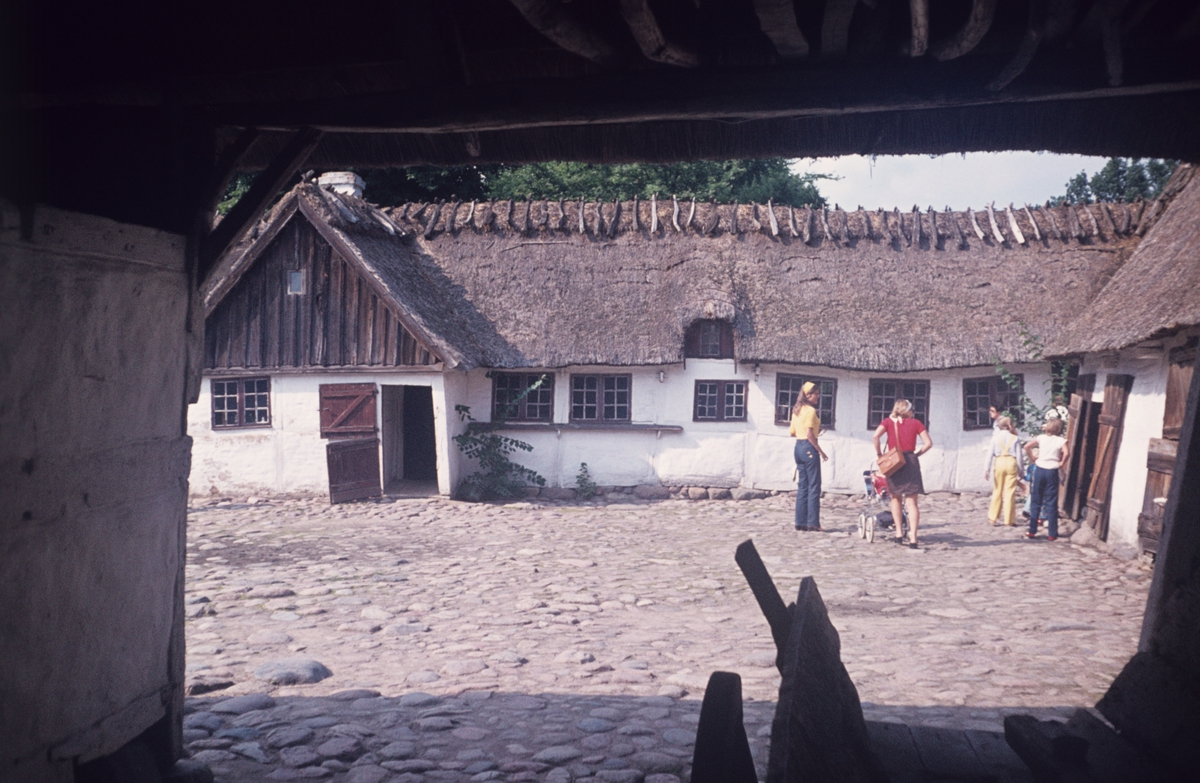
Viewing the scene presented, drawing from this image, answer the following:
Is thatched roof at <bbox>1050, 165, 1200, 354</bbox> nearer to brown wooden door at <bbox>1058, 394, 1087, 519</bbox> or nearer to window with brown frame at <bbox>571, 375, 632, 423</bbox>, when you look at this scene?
brown wooden door at <bbox>1058, 394, 1087, 519</bbox>

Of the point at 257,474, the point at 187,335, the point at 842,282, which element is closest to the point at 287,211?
the point at 257,474

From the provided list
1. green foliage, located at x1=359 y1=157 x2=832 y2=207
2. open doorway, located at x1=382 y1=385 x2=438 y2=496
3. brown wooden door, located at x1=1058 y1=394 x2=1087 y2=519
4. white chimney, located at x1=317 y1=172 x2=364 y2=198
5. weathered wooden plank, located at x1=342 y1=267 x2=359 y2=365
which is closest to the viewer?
brown wooden door, located at x1=1058 y1=394 x2=1087 y2=519

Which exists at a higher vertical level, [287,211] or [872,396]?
[287,211]

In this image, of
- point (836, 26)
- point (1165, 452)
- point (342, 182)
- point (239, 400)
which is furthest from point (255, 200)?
point (342, 182)

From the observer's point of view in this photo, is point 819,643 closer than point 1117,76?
Yes

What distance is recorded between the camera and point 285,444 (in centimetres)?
1588

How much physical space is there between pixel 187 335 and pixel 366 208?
46.7 feet

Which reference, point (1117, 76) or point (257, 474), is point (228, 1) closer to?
point (1117, 76)

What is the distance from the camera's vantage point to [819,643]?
294 cm

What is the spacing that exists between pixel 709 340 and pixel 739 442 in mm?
2069

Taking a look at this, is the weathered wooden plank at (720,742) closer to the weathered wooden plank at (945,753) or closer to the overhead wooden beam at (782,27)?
the weathered wooden plank at (945,753)

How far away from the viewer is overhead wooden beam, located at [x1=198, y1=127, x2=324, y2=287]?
13.9ft

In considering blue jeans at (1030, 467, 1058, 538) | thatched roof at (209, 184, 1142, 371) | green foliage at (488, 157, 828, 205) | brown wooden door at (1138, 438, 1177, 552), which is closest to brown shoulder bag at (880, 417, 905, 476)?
blue jeans at (1030, 467, 1058, 538)

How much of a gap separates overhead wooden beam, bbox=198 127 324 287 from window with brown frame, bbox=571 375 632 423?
510 inches
